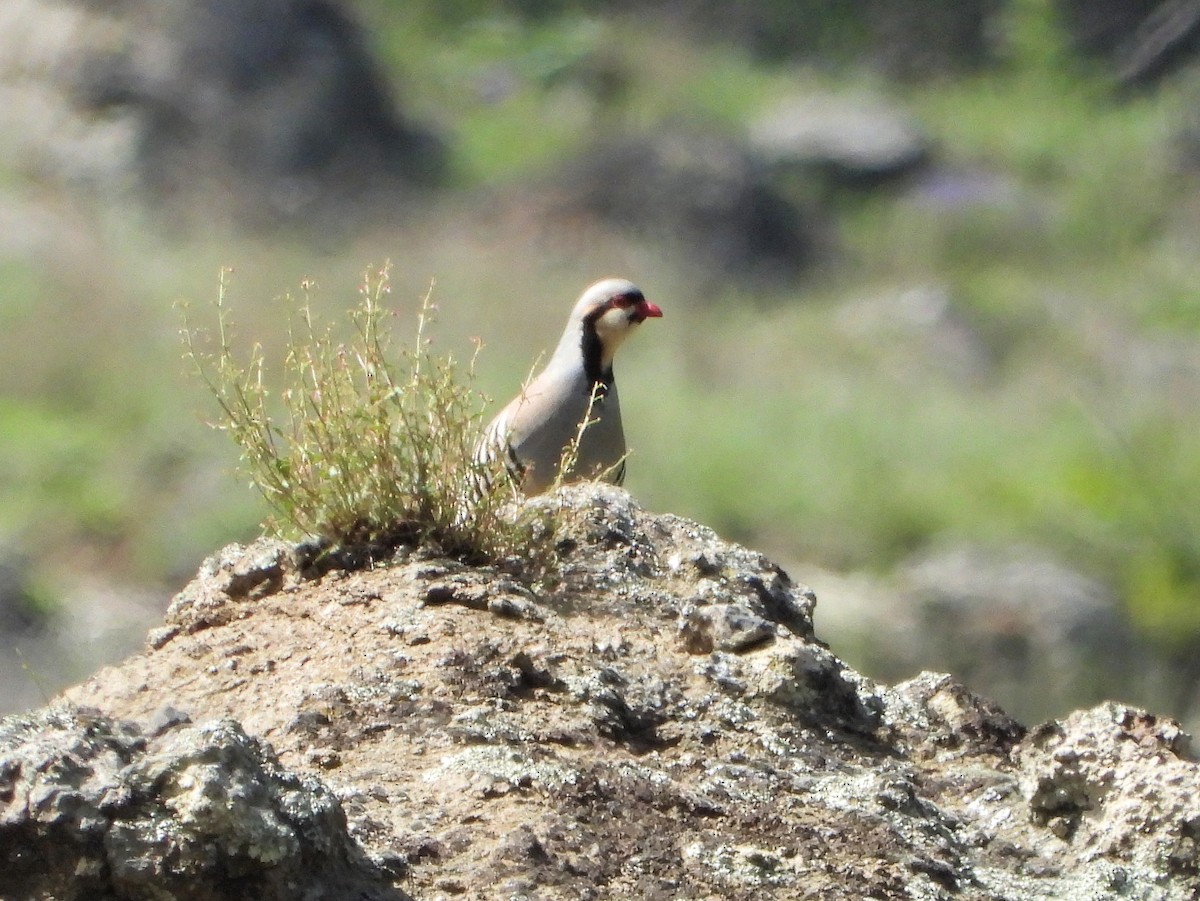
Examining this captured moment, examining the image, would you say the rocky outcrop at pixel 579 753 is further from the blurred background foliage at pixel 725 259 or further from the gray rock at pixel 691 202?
the gray rock at pixel 691 202

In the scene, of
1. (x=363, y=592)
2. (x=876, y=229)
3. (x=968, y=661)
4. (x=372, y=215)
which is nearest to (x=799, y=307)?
(x=876, y=229)

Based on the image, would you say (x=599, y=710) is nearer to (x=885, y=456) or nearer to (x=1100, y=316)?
(x=885, y=456)

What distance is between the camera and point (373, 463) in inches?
163

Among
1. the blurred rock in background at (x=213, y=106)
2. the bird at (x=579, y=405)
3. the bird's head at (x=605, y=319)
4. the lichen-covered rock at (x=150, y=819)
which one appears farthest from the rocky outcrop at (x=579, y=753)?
the blurred rock in background at (x=213, y=106)

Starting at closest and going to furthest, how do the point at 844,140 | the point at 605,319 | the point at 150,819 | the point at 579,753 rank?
1. the point at 150,819
2. the point at 579,753
3. the point at 605,319
4. the point at 844,140

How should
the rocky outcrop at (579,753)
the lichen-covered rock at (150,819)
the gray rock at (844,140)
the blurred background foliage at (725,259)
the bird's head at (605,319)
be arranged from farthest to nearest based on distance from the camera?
the gray rock at (844,140), the blurred background foliage at (725,259), the bird's head at (605,319), the rocky outcrop at (579,753), the lichen-covered rock at (150,819)

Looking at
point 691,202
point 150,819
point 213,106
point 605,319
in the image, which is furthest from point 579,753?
point 213,106

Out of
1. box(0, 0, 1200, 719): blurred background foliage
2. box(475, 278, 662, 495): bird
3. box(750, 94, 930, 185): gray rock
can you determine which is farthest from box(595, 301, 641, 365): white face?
box(750, 94, 930, 185): gray rock

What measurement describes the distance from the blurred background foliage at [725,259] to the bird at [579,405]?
6.42 metres

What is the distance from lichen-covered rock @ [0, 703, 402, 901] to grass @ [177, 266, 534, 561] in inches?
50.8

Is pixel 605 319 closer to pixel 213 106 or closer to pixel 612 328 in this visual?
pixel 612 328

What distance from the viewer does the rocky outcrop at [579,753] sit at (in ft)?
9.32

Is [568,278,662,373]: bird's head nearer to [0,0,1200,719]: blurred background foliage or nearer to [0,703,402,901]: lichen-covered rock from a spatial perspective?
[0,703,402,901]: lichen-covered rock

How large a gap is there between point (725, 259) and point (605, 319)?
15.5 metres
